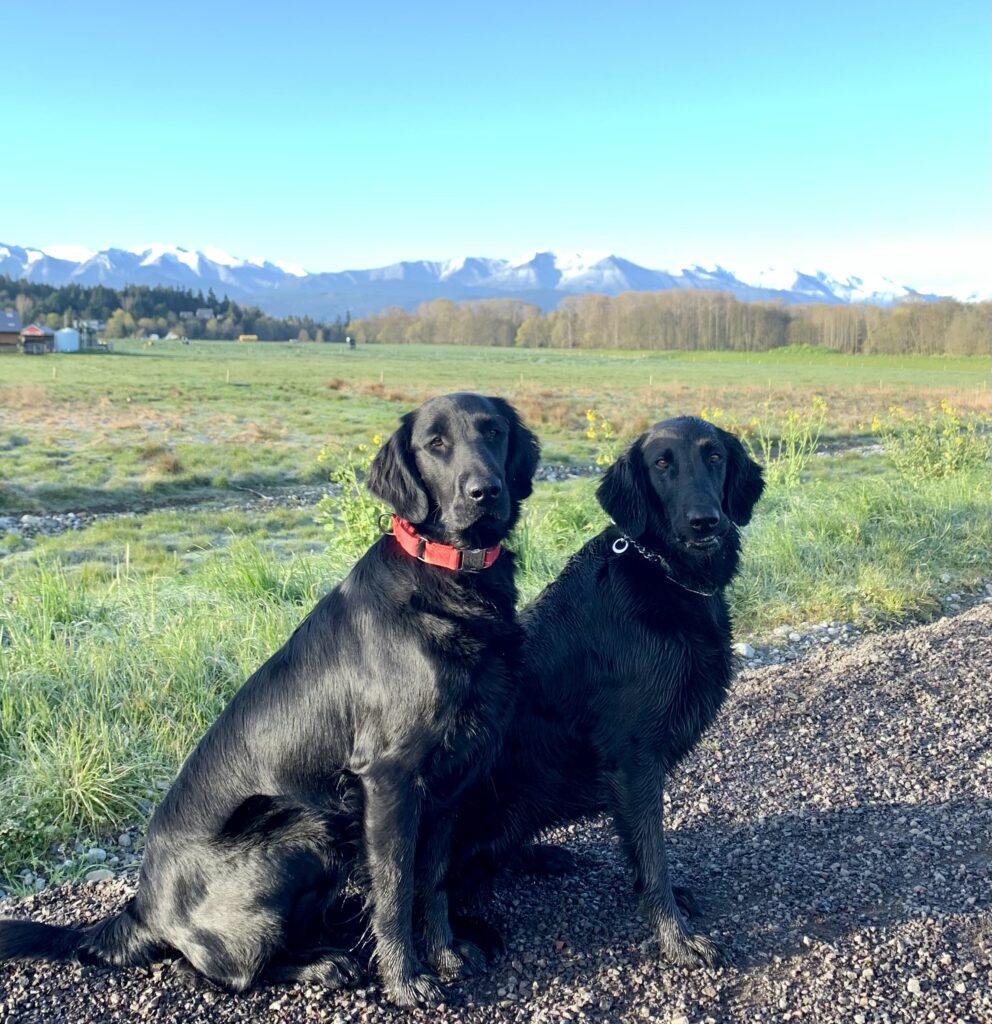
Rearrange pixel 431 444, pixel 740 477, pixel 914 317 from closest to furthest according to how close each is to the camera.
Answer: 1. pixel 431 444
2. pixel 740 477
3. pixel 914 317

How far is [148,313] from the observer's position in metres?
127

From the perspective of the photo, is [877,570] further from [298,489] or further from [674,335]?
[674,335]

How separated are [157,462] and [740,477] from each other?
15040 millimetres

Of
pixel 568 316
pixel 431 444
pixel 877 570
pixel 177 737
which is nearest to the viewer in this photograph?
pixel 431 444

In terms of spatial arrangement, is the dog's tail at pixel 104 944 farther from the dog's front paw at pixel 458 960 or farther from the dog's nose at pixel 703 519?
the dog's nose at pixel 703 519

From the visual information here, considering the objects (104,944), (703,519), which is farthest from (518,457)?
(104,944)

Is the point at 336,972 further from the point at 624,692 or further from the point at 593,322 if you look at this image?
the point at 593,322

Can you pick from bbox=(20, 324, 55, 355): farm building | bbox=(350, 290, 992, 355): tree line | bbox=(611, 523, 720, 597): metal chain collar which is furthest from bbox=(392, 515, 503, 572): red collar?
bbox=(350, 290, 992, 355): tree line

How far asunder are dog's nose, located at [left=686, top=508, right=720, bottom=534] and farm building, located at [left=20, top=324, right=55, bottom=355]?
76.0m

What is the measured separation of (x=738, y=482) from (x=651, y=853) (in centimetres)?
155

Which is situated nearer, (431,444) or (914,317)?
(431,444)

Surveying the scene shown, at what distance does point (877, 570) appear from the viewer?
7066mm

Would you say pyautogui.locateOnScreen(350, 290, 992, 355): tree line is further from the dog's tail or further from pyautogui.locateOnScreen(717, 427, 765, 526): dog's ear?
the dog's tail

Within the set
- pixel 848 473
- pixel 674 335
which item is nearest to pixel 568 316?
pixel 674 335
